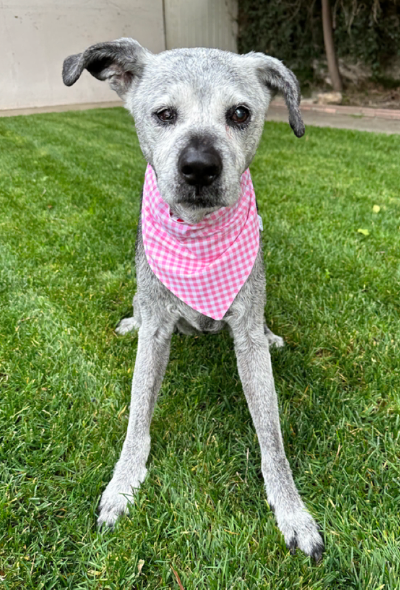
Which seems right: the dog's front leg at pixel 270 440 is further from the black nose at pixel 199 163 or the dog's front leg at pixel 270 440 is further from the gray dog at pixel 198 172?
the black nose at pixel 199 163

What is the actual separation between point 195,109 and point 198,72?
0.45 ft

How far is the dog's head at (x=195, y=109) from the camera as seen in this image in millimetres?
1580

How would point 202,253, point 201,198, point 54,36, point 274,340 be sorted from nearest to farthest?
1. point 201,198
2. point 202,253
3. point 274,340
4. point 54,36

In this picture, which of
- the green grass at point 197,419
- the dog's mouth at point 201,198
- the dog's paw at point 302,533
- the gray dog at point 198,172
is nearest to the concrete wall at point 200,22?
the green grass at point 197,419

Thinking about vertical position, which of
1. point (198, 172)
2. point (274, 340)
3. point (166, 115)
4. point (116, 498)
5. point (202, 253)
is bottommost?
point (274, 340)

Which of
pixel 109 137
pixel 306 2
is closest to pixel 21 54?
pixel 109 137

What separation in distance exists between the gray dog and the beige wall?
1175cm

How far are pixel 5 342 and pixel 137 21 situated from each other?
13.5 meters

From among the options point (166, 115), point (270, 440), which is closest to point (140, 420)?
point (270, 440)

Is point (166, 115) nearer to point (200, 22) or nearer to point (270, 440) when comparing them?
point (270, 440)

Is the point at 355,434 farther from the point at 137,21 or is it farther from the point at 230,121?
the point at 137,21

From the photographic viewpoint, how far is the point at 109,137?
8023 millimetres

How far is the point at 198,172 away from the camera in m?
1.54

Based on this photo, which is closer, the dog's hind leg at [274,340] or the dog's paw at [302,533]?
the dog's paw at [302,533]
